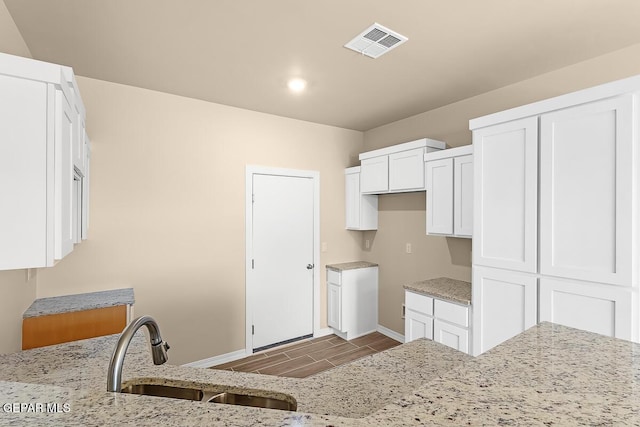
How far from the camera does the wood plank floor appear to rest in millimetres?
3188

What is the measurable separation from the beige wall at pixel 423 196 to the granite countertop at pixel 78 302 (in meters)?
2.92

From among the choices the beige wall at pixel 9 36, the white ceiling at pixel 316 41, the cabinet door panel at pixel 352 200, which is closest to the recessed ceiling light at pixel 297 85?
the white ceiling at pixel 316 41

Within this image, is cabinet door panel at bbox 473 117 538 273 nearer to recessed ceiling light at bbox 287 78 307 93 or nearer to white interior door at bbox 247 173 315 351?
recessed ceiling light at bbox 287 78 307 93

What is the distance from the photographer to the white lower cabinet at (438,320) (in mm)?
2549

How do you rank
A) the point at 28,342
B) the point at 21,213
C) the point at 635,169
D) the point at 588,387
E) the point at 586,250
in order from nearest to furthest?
the point at 588,387
the point at 21,213
the point at 635,169
the point at 586,250
the point at 28,342

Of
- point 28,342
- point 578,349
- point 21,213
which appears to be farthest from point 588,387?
point 28,342

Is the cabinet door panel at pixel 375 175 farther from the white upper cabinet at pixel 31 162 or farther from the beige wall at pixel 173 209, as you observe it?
the white upper cabinet at pixel 31 162

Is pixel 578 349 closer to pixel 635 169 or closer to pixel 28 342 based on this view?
pixel 635 169

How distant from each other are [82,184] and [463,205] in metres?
3.16

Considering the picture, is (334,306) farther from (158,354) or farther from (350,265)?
(158,354)

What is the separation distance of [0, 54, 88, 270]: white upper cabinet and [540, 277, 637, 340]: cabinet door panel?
2731 mm

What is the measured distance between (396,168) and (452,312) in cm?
169

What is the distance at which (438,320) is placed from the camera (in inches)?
108

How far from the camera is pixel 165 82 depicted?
2797mm
